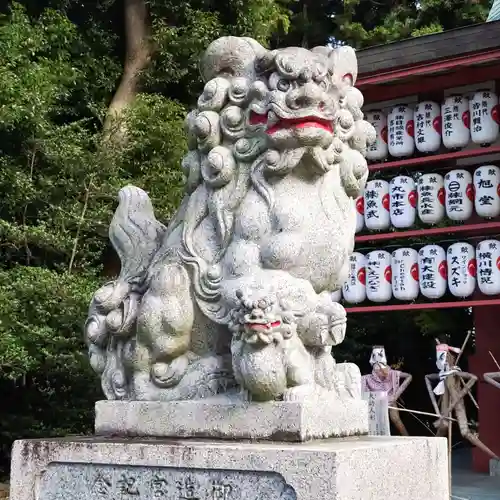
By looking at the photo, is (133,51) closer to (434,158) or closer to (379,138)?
(379,138)

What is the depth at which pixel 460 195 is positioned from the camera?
8.28 m

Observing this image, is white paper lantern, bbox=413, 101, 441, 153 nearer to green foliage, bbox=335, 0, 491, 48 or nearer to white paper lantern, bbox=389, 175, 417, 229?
white paper lantern, bbox=389, 175, 417, 229

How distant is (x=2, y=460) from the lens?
9391 mm

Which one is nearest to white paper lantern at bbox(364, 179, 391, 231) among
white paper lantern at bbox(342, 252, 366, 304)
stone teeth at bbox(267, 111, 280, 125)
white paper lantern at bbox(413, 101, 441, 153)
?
white paper lantern at bbox(342, 252, 366, 304)

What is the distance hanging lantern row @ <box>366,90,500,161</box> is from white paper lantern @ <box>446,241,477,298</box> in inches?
43.3

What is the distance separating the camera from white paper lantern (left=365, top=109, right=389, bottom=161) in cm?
905

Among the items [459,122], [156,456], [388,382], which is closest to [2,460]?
[388,382]

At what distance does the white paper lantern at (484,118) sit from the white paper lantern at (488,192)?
1.00ft

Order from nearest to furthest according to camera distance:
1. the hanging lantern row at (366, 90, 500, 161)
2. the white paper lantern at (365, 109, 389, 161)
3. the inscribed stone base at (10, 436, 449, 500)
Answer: the inscribed stone base at (10, 436, 449, 500), the hanging lantern row at (366, 90, 500, 161), the white paper lantern at (365, 109, 389, 161)

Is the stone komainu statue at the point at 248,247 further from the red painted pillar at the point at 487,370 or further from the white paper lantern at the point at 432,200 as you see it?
the red painted pillar at the point at 487,370

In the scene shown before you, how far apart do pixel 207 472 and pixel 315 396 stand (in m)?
0.51

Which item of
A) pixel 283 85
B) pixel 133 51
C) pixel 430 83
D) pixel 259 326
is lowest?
pixel 259 326

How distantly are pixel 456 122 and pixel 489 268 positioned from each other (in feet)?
5.24

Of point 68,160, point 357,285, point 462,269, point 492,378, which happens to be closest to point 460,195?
point 462,269
